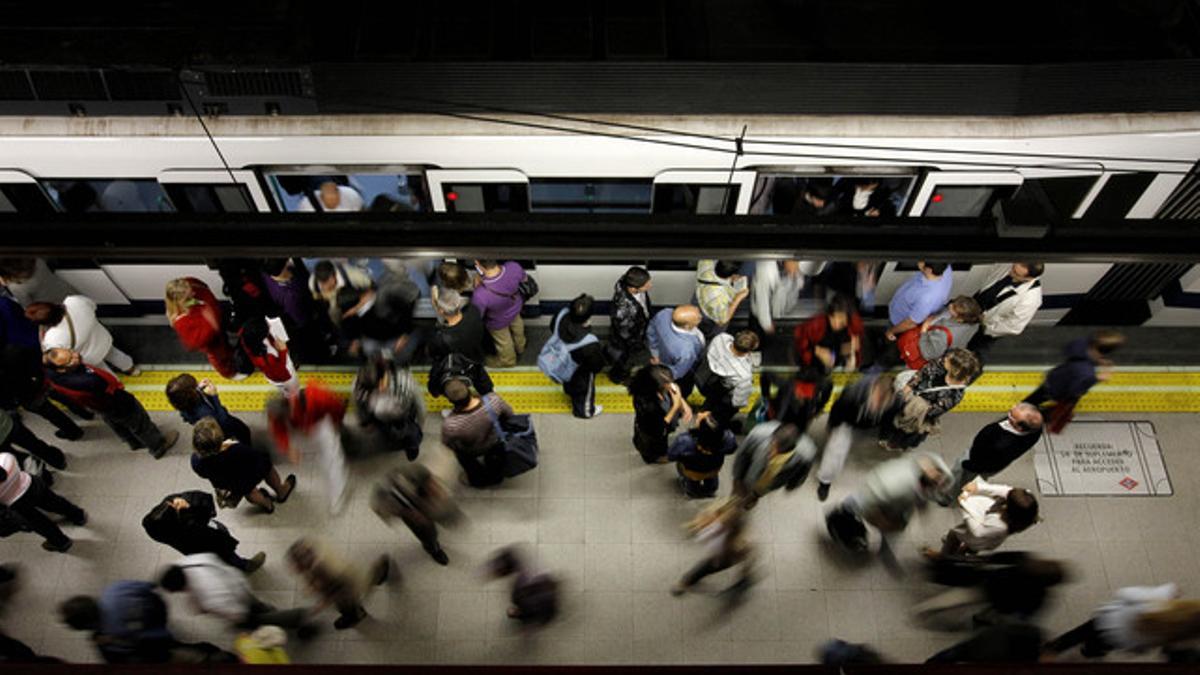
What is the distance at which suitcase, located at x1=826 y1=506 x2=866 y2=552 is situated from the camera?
19.8ft

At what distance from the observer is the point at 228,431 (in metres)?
6.36

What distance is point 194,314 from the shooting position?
614 centimetres

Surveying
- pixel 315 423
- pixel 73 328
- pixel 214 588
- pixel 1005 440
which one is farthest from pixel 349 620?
pixel 1005 440

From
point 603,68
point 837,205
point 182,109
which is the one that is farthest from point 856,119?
point 182,109

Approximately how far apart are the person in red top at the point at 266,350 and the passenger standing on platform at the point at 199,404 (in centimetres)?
37

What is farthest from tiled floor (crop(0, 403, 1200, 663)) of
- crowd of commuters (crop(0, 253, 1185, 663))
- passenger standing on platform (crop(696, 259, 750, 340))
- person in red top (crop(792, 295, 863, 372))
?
passenger standing on platform (crop(696, 259, 750, 340))

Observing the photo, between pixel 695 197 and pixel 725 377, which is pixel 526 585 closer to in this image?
pixel 725 377

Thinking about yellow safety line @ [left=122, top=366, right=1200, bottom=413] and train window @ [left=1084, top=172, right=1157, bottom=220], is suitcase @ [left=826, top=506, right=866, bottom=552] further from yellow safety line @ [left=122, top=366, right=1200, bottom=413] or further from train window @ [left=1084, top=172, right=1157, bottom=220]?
train window @ [left=1084, top=172, right=1157, bottom=220]

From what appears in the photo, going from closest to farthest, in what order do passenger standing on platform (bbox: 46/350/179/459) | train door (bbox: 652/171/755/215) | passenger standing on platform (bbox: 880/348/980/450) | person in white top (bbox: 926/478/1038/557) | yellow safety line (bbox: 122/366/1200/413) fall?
person in white top (bbox: 926/478/1038/557) → passenger standing on platform (bbox: 880/348/980/450) → passenger standing on platform (bbox: 46/350/179/459) → train door (bbox: 652/171/755/215) → yellow safety line (bbox: 122/366/1200/413)

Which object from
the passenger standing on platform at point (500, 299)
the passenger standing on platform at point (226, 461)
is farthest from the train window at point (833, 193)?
the passenger standing on platform at point (226, 461)

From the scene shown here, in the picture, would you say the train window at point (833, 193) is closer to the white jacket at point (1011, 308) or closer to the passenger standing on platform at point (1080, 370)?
the white jacket at point (1011, 308)

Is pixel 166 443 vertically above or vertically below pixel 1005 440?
above

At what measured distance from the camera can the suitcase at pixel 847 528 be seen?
603cm

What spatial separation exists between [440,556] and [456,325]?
1676 millimetres
